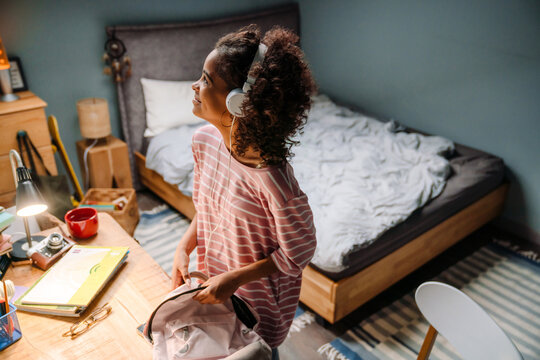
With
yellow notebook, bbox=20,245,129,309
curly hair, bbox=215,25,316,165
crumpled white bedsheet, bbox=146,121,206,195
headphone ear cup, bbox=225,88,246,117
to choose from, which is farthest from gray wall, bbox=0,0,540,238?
headphone ear cup, bbox=225,88,246,117

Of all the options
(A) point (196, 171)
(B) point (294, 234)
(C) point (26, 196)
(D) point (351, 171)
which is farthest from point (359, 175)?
(C) point (26, 196)

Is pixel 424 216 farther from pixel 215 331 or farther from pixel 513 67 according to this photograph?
pixel 215 331

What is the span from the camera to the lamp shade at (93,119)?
266cm

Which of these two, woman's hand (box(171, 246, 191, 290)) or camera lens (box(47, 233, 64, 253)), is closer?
woman's hand (box(171, 246, 191, 290))

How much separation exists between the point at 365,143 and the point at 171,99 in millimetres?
1418

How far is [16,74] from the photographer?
8.52 feet

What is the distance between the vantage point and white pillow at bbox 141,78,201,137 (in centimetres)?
302

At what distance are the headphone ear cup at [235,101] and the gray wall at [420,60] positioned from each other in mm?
2304

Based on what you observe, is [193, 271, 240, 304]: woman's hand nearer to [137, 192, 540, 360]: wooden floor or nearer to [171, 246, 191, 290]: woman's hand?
[171, 246, 191, 290]: woman's hand

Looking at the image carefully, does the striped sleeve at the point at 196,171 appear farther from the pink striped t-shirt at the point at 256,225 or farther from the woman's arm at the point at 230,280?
the woman's arm at the point at 230,280

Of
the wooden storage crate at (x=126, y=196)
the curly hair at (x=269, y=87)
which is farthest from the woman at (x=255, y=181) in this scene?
the wooden storage crate at (x=126, y=196)

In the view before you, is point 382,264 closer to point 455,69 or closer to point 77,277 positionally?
point 77,277

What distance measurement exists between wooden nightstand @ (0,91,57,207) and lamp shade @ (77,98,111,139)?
298mm

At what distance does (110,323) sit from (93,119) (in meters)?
1.89
